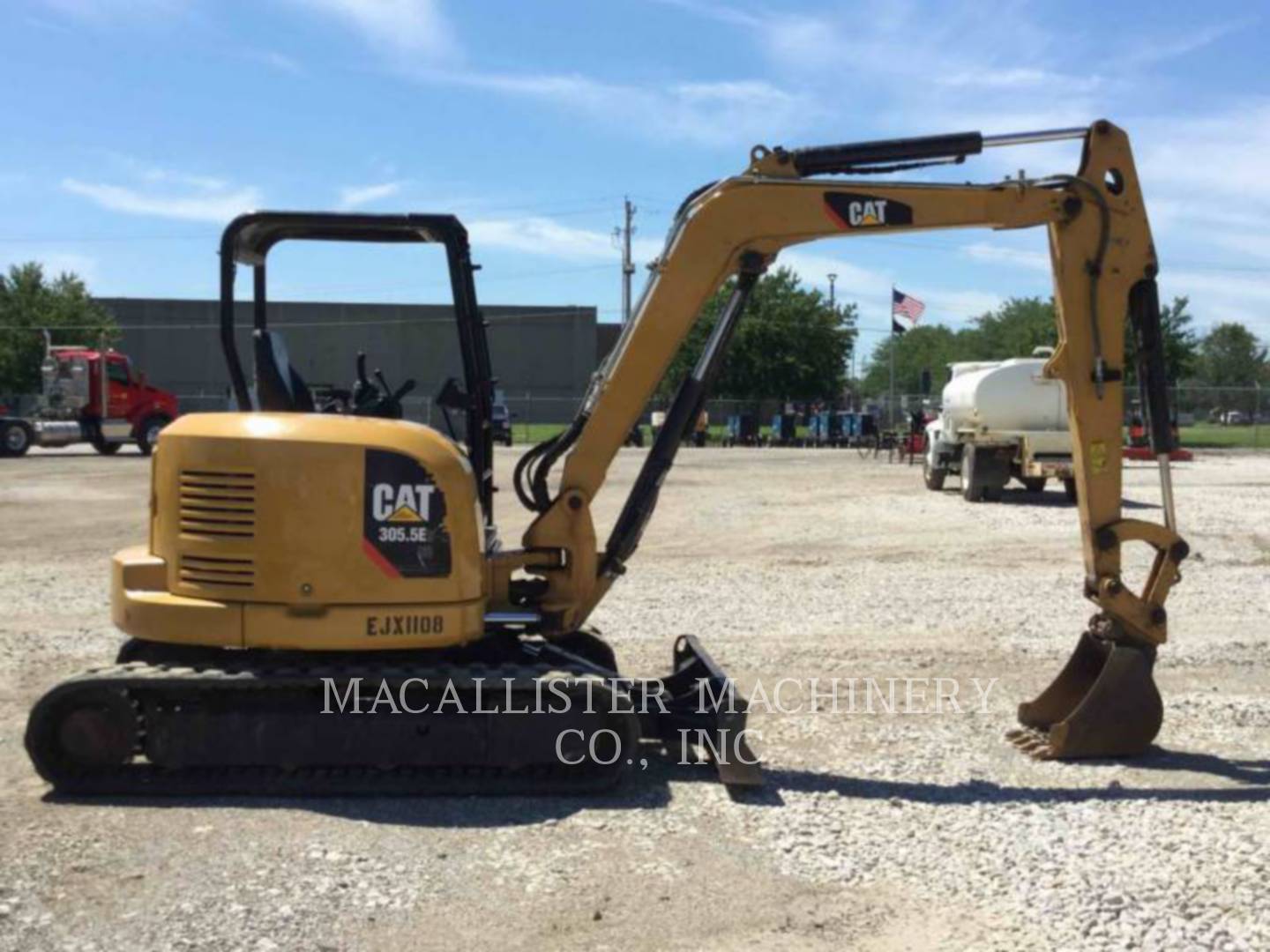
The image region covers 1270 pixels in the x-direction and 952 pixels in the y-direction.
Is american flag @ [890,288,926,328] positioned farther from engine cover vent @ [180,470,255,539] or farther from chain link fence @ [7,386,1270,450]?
engine cover vent @ [180,470,255,539]

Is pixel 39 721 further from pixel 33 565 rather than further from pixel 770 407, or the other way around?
pixel 770 407

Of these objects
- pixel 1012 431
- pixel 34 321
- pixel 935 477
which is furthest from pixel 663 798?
pixel 34 321

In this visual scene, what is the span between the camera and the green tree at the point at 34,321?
5953 cm

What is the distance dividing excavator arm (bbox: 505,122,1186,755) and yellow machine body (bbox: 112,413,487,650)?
78 cm

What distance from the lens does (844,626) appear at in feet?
35.9

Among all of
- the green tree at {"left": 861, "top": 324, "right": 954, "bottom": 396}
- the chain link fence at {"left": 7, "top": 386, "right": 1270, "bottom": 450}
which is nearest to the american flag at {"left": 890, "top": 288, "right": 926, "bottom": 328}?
the chain link fence at {"left": 7, "top": 386, "right": 1270, "bottom": 450}

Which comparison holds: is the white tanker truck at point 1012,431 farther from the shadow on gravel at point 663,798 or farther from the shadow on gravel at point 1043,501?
the shadow on gravel at point 663,798

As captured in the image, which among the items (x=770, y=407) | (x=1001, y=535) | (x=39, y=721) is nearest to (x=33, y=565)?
(x=39, y=721)

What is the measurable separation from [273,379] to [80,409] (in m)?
33.9

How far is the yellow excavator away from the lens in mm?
6195

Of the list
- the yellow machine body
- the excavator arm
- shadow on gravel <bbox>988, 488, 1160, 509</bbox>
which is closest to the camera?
the yellow machine body

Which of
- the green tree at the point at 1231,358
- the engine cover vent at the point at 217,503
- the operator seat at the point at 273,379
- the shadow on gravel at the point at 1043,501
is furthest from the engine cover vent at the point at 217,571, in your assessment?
the green tree at the point at 1231,358

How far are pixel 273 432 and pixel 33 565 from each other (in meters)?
10.0

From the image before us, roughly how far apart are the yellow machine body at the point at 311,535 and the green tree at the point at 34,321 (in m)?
58.9
